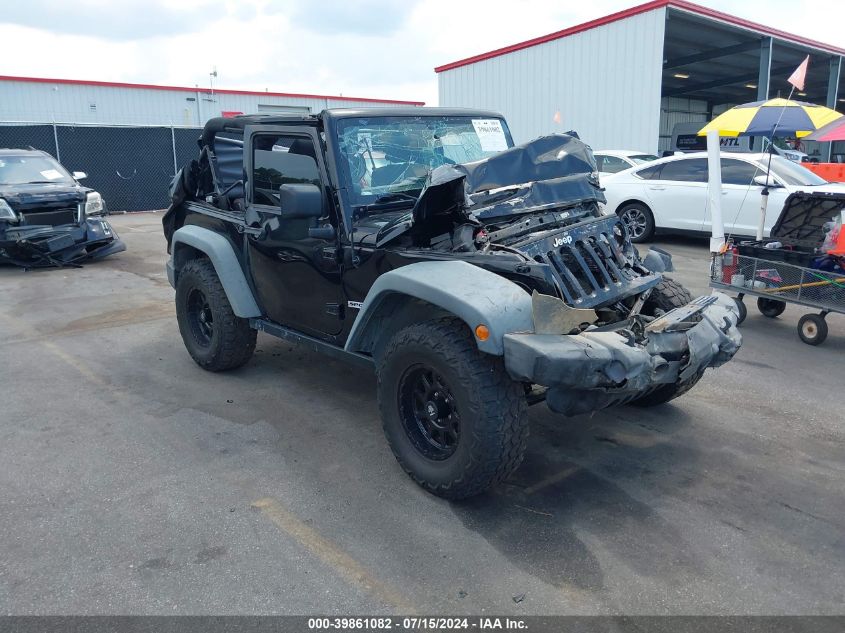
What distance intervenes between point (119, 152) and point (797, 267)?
55.5 feet

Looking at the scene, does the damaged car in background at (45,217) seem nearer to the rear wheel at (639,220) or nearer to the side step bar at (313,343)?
the side step bar at (313,343)

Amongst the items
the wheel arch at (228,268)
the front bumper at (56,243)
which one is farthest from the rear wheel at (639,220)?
the front bumper at (56,243)

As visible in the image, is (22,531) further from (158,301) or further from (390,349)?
(158,301)

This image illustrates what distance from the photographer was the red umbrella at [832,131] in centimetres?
789

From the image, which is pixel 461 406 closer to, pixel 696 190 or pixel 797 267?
pixel 797 267

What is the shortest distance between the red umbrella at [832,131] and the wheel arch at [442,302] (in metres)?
6.27

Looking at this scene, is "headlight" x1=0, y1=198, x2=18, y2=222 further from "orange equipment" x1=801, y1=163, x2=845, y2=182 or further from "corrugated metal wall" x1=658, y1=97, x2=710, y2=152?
"corrugated metal wall" x1=658, y1=97, x2=710, y2=152

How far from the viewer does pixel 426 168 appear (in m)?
4.56

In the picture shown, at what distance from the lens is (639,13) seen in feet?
57.3

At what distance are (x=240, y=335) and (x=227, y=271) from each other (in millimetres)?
551

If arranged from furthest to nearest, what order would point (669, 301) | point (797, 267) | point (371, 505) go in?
1. point (797, 267)
2. point (669, 301)
3. point (371, 505)

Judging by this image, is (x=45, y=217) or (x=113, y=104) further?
(x=113, y=104)

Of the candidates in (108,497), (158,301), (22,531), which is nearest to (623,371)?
(108,497)

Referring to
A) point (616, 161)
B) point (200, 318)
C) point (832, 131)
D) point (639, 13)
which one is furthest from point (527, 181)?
point (639, 13)
